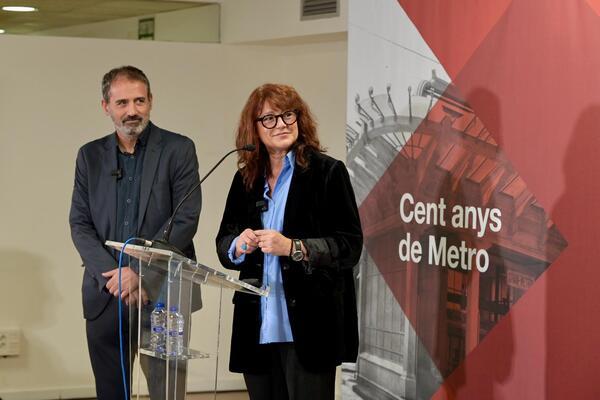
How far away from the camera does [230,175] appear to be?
6.91m

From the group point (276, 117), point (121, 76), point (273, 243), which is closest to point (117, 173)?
point (121, 76)

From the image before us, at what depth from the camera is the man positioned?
4.01 meters

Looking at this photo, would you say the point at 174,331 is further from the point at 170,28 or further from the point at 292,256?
the point at 170,28

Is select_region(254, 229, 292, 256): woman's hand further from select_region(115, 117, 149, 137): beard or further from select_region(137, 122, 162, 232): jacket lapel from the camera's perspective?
select_region(115, 117, 149, 137): beard

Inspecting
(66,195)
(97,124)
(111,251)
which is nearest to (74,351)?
(66,195)

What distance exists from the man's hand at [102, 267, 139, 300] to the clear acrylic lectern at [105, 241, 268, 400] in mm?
236

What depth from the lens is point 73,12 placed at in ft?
21.6

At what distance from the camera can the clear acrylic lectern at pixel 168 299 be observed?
2934 mm

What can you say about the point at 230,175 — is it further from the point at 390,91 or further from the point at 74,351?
the point at 390,91

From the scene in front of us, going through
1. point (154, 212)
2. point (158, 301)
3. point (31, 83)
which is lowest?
point (158, 301)

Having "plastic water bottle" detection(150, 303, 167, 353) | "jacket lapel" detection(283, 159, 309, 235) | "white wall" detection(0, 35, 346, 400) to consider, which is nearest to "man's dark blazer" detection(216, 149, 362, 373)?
"jacket lapel" detection(283, 159, 309, 235)

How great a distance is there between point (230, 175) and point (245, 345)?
3618 millimetres

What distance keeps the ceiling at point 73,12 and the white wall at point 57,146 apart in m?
0.12

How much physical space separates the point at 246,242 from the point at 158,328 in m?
0.40
